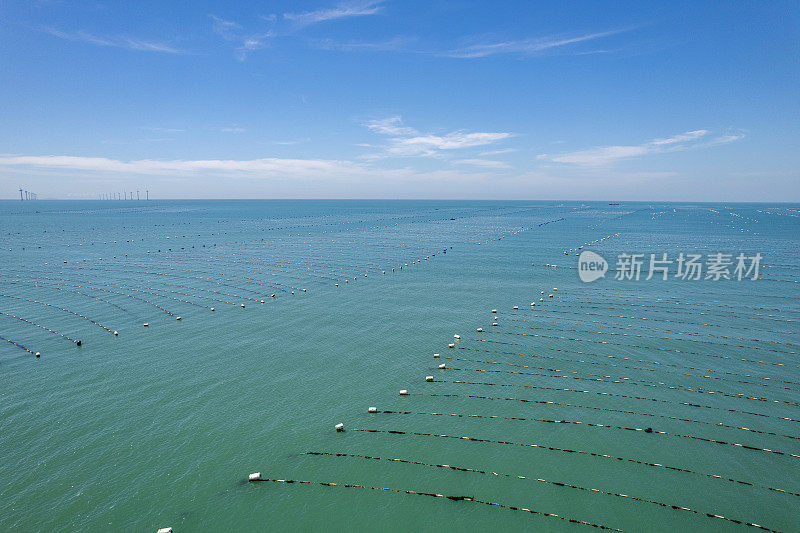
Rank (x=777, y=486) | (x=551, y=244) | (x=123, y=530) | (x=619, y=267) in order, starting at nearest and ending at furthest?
(x=123, y=530), (x=777, y=486), (x=619, y=267), (x=551, y=244)

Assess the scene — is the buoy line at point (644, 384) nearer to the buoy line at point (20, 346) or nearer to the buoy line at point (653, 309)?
the buoy line at point (653, 309)

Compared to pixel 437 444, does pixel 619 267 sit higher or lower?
higher

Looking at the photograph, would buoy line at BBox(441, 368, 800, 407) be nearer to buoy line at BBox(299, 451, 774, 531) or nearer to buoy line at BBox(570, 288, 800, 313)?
buoy line at BBox(299, 451, 774, 531)

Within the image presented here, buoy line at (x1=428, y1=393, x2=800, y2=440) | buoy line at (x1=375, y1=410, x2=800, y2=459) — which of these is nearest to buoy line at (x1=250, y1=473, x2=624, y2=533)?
buoy line at (x1=375, y1=410, x2=800, y2=459)

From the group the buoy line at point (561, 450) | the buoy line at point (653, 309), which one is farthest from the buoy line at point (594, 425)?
the buoy line at point (653, 309)

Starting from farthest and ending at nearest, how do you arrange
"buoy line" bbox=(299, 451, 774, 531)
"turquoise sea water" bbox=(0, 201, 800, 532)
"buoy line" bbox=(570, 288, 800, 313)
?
"buoy line" bbox=(570, 288, 800, 313) → "turquoise sea water" bbox=(0, 201, 800, 532) → "buoy line" bbox=(299, 451, 774, 531)

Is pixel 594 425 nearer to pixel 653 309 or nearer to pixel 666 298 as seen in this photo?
pixel 653 309

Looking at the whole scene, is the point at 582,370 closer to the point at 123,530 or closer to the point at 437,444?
the point at 437,444

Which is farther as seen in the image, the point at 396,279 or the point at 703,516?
the point at 396,279

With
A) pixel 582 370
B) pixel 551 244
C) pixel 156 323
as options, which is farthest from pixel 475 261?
pixel 156 323
